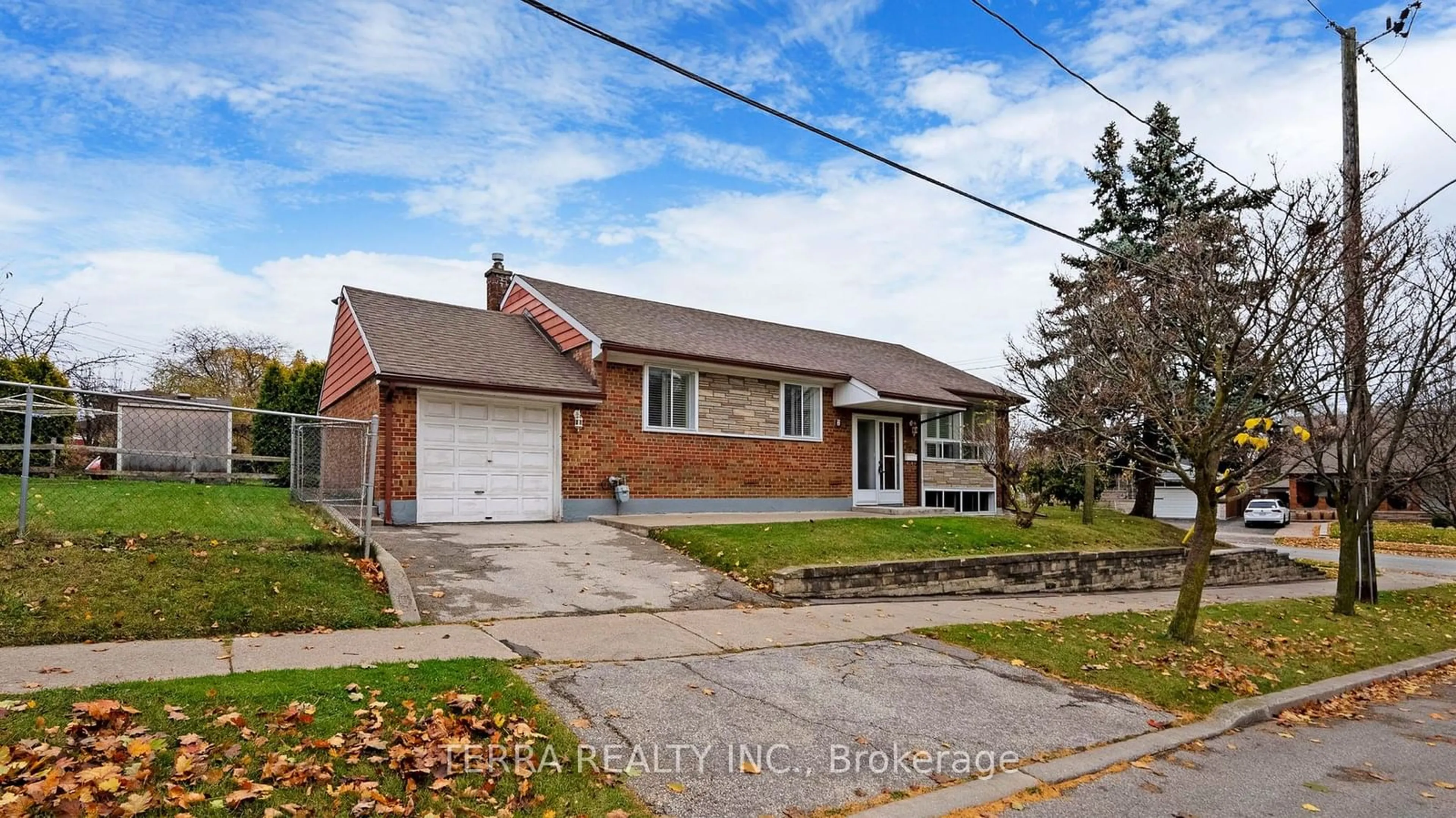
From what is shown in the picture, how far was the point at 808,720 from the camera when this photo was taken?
18.0ft

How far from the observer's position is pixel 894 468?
68.2 ft

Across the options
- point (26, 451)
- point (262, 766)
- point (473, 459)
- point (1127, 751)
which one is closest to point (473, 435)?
point (473, 459)

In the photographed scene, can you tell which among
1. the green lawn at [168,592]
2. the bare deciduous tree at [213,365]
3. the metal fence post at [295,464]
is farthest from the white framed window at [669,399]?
the bare deciduous tree at [213,365]

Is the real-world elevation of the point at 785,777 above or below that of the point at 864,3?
below

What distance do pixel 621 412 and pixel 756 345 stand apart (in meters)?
4.65

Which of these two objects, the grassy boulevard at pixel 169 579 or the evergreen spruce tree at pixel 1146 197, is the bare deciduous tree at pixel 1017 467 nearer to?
the evergreen spruce tree at pixel 1146 197

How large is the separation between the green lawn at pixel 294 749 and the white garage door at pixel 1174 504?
48.6 m

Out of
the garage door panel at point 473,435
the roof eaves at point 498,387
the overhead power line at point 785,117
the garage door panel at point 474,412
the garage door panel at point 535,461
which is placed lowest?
the garage door panel at point 535,461

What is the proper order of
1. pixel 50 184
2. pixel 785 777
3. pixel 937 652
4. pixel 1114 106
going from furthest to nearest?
pixel 50 184 < pixel 1114 106 < pixel 937 652 < pixel 785 777

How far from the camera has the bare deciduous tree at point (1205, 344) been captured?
27.6 feet

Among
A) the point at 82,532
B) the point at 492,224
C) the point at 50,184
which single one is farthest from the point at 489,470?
the point at 50,184

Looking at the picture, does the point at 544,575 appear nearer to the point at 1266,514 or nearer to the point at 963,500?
the point at 963,500

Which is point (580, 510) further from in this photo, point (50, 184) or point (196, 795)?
point (196, 795)

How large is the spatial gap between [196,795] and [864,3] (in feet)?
28.1
